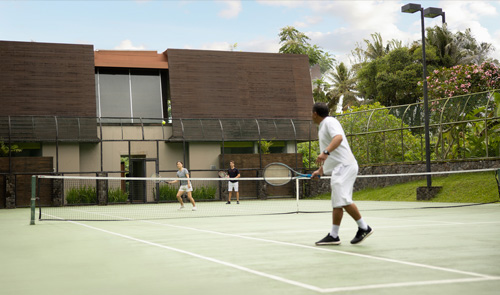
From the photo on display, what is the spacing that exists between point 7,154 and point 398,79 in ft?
106

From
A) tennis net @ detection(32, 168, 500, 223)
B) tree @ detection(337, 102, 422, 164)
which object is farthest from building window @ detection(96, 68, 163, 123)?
tree @ detection(337, 102, 422, 164)

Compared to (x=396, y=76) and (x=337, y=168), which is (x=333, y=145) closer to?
(x=337, y=168)

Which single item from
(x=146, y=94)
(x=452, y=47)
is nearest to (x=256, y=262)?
(x=146, y=94)

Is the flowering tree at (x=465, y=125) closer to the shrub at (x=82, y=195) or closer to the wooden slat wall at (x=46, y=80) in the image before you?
the shrub at (x=82, y=195)

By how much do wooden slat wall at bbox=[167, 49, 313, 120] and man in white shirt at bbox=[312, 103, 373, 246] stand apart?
2479cm

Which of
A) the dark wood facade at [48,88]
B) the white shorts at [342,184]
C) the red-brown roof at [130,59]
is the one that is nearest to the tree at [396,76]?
the red-brown roof at [130,59]

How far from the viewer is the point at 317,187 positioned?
1267 inches

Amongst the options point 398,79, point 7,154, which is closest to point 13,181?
point 7,154

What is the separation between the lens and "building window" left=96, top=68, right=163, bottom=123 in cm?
3225

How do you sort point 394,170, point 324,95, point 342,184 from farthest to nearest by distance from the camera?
point 324,95 → point 394,170 → point 342,184

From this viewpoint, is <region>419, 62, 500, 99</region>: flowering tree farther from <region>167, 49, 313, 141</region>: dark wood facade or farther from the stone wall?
<region>167, 49, 313, 141</region>: dark wood facade

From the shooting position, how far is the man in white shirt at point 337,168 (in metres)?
7.79

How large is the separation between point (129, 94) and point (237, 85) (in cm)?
606

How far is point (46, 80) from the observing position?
30797mm
